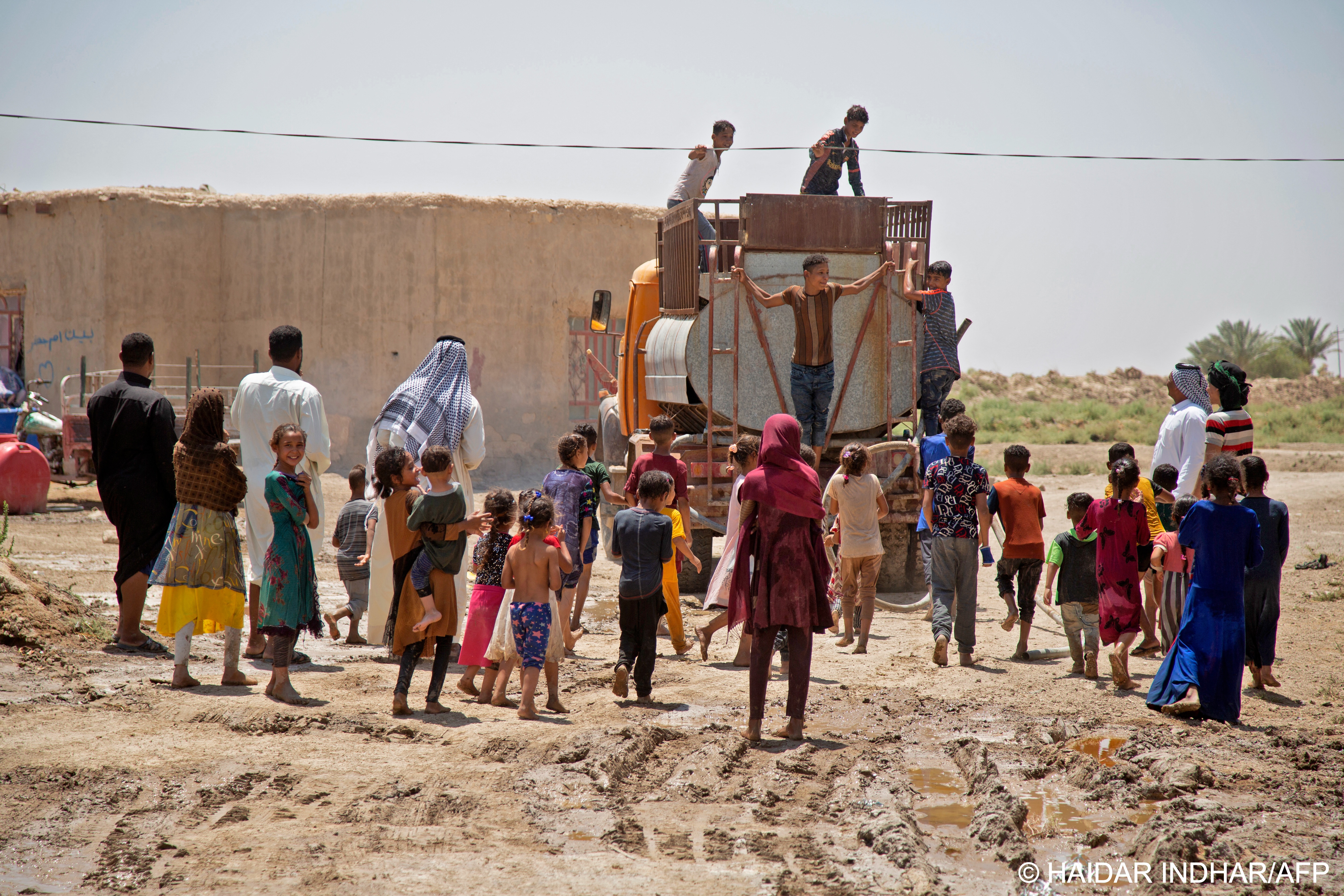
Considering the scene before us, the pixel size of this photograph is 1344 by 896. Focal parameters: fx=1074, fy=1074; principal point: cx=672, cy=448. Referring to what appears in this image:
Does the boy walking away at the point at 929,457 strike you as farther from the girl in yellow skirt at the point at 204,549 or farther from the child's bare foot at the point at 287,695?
the girl in yellow skirt at the point at 204,549

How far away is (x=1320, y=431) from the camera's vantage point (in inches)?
1212

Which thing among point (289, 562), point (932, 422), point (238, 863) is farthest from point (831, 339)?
point (238, 863)

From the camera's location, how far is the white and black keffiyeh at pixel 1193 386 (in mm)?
7570

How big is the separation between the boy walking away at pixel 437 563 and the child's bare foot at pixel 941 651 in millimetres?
3192

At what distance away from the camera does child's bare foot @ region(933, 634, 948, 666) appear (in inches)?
277

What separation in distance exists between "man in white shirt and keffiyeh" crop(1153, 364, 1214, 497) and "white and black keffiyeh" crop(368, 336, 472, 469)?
4679 mm

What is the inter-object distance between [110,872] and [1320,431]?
34.1 meters

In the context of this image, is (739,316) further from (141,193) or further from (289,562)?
(141,193)

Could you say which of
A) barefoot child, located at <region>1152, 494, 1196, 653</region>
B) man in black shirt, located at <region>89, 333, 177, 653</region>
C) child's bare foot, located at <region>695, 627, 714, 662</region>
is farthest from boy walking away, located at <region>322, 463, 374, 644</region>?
barefoot child, located at <region>1152, 494, 1196, 653</region>

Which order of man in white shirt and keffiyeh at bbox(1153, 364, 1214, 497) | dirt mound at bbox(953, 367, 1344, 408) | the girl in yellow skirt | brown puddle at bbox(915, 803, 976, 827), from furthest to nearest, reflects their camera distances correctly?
dirt mound at bbox(953, 367, 1344, 408) < man in white shirt and keffiyeh at bbox(1153, 364, 1214, 497) < the girl in yellow skirt < brown puddle at bbox(915, 803, 976, 827)

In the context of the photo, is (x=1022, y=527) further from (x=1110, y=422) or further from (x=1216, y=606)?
(x=1110, y=422)

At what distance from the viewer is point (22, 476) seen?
45.5 ft

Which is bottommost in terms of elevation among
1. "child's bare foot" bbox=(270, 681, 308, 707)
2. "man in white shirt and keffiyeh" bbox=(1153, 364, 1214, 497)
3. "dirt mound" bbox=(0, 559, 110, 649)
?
"child's bare foot" bbox=(270, 681, 308, 707)

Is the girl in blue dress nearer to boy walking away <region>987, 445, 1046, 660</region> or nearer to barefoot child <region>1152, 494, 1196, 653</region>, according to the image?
barefoot child <region>1152, 494, 1196, 653</region>
